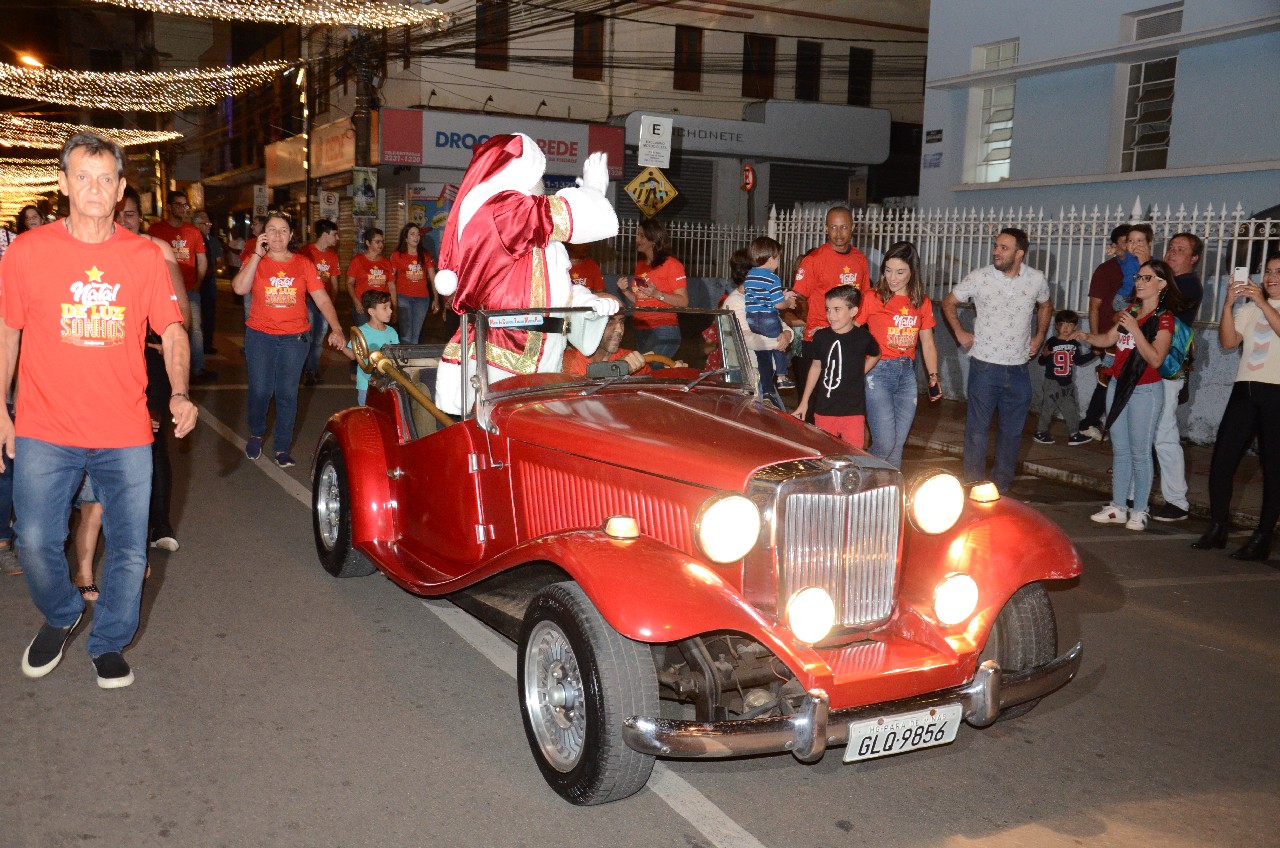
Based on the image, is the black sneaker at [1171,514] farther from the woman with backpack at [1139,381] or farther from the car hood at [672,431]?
the car hood at [672,431]

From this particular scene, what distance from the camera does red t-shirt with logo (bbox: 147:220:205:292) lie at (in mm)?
12219

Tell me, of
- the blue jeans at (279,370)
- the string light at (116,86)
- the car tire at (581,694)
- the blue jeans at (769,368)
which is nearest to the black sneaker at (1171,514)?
the blue jeans at (769,368)

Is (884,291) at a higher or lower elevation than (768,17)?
lower

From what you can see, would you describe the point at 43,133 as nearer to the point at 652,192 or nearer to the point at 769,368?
the point at 652,192

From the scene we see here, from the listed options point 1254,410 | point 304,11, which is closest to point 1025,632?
point 1254,410

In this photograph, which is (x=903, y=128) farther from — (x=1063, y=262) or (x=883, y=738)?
(x=883, y=738)

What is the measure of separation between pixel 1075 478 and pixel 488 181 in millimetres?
6099

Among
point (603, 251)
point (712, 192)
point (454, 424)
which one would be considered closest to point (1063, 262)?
point (454, 424)

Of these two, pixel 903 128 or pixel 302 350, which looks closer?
pixel 302 350

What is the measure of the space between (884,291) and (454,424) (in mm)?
3687

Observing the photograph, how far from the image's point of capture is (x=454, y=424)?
472 cm

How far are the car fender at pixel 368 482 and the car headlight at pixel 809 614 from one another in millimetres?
2519

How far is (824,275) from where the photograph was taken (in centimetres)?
959

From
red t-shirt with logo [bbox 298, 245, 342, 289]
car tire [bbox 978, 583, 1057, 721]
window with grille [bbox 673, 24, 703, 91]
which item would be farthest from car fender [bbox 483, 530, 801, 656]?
window with grille [bbox 673, 24, 703, 91]
